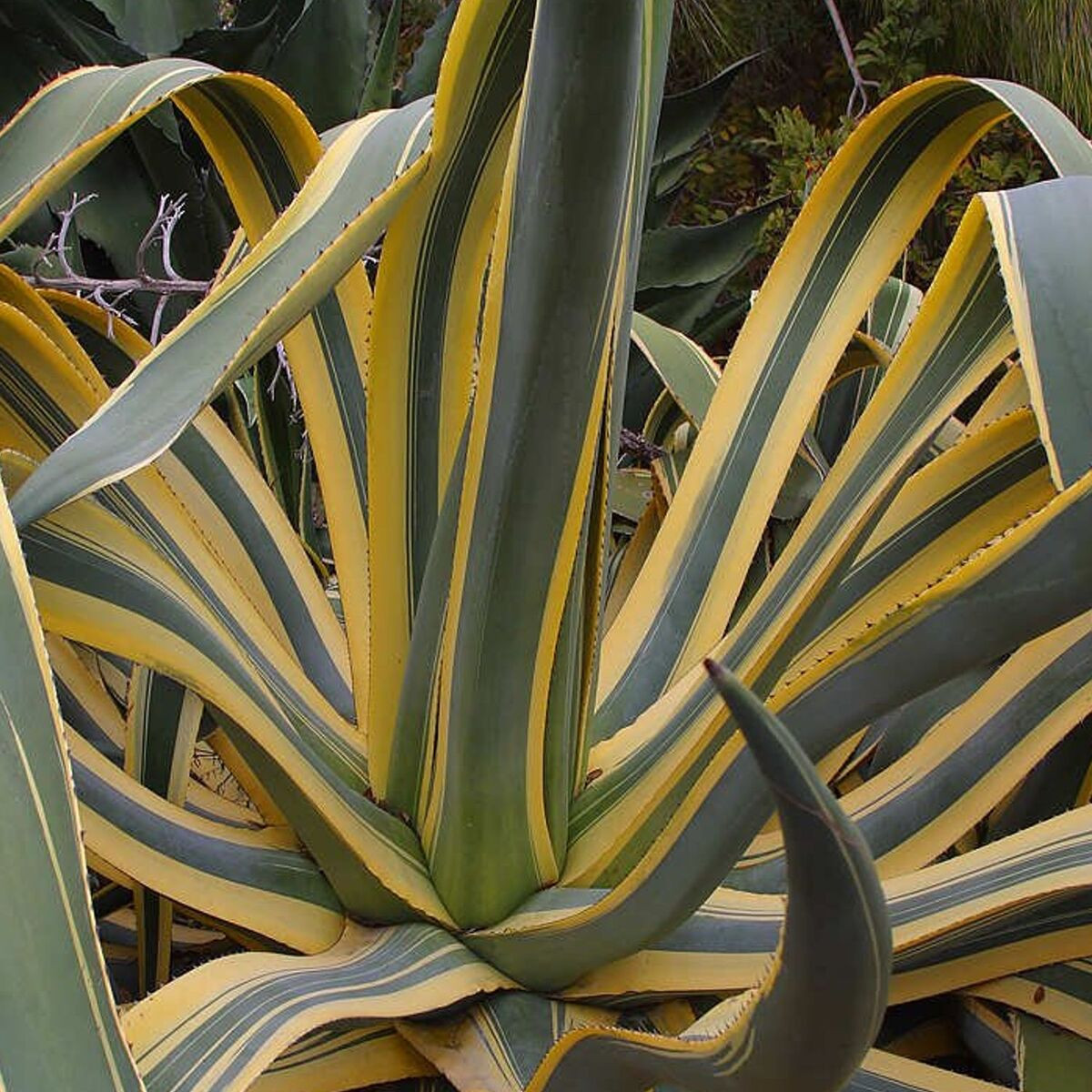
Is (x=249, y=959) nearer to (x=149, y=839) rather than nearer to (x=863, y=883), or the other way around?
(x=149, y=839)

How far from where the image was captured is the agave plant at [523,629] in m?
0.41

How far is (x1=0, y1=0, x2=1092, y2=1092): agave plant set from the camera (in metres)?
0.41

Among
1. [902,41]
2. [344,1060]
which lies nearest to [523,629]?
[344,1060]

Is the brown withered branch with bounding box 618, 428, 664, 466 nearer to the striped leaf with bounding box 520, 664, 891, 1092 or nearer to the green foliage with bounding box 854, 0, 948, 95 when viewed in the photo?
the striped leaf with bounding box 520, 664, 891, 1092

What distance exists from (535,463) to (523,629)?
0.07m

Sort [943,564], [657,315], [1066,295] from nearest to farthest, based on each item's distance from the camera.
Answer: [1066,295] → [943,564] → [657,315]

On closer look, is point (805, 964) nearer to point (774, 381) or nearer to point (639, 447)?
point (774, 381)

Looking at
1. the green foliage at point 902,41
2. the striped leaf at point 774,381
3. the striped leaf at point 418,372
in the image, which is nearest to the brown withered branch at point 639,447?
the striped leaf at point 774,381

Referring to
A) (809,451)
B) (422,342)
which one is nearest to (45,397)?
(422,342)

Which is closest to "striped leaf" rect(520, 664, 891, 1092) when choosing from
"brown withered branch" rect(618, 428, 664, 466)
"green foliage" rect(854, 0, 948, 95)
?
"brown withered branch" rect(618, 428, 664, 466)

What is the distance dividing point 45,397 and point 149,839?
21cm

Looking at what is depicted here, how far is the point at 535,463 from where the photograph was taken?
1.73ft

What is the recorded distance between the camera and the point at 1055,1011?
59cm

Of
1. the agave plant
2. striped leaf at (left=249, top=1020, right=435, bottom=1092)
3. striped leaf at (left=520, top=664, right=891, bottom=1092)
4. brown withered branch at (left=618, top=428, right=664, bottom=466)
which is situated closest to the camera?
striped leaf at (left=520, top=664, right=891, bottom=1092)
